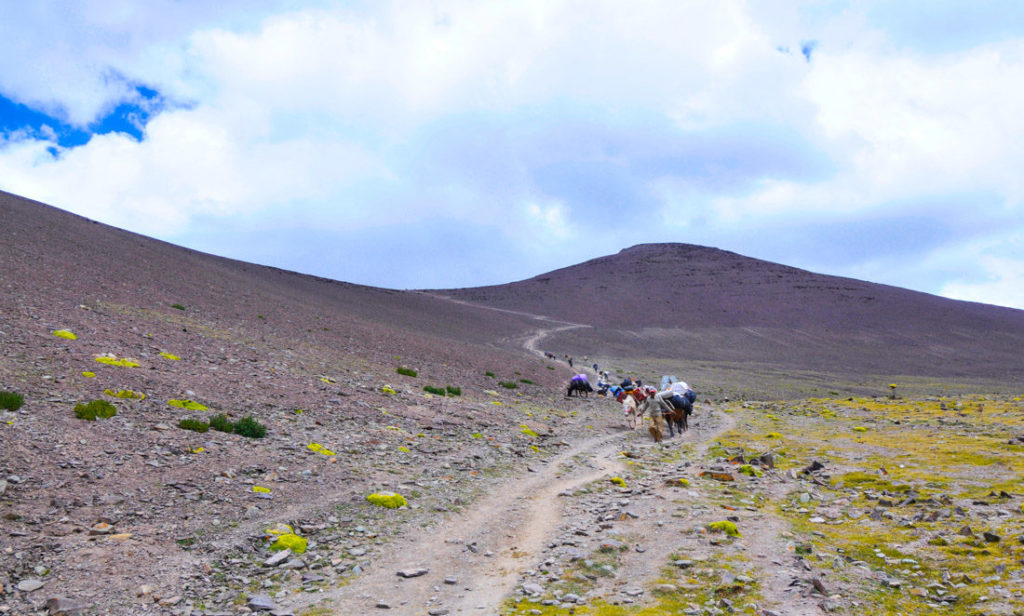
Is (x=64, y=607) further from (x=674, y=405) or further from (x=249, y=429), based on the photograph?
(x=674, y=405)

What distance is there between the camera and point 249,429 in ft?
43.8

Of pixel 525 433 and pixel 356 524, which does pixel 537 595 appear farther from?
pixel 525 433

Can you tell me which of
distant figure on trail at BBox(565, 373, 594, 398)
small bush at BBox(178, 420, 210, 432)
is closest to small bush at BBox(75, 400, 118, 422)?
small bush at BBox(178, 420, 210, 432)

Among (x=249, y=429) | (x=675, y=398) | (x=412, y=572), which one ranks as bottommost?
(x=412, y=572)

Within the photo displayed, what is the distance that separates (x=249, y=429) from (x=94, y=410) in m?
3.02

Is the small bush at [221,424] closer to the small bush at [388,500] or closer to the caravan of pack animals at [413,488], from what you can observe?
the caravan of pack animals at [413,488]

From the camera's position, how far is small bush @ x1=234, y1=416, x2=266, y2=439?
13258mm

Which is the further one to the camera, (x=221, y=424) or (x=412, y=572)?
(x=221, y=424)

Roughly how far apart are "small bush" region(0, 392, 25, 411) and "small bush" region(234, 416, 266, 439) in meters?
3.93

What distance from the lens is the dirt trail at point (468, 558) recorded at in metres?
7.11

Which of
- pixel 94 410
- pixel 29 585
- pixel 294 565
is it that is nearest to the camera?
pixel 29 585

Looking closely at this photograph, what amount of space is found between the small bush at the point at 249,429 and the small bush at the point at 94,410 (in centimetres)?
243

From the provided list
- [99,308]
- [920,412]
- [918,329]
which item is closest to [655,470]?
[99,308]

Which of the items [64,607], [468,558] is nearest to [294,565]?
[468,558]
